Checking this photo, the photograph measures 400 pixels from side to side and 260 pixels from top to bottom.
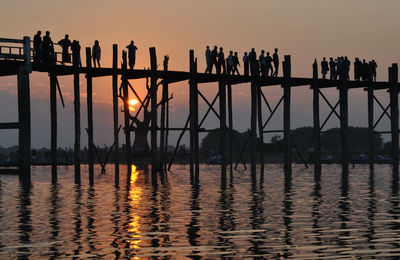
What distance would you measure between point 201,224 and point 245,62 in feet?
73.7

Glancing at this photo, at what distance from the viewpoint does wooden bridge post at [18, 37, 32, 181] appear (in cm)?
2980

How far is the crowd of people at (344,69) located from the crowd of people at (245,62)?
3.46 metres

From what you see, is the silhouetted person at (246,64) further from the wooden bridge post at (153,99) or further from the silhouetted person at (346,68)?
the silhouetted person at (346,68)

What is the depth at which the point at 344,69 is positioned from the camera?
40219 mm

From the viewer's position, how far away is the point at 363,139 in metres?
158

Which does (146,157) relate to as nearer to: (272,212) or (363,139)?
(272,212)

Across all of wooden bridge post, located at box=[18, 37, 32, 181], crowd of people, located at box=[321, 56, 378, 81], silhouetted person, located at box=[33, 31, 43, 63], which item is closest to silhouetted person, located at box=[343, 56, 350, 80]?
crowd of people, located at box=[321, 56, 378, 81]

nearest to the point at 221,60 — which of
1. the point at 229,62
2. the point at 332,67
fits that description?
the point at 229,62

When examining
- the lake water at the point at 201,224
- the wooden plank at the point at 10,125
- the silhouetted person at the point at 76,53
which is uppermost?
the silhouetted person at the point at 76,53

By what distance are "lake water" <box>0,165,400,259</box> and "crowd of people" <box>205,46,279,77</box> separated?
37.9 ft

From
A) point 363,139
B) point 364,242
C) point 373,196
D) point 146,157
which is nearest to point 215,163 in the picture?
point 146,157

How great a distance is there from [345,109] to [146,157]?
28.3 meters

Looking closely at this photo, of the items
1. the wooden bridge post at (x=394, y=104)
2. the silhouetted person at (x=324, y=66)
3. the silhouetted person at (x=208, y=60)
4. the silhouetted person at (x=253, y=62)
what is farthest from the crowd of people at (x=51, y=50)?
the wooden bridge post at (x=394, y=104)

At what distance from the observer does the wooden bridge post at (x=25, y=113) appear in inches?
1173
